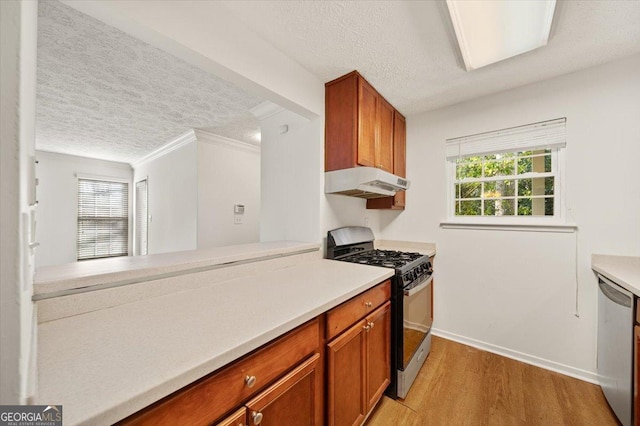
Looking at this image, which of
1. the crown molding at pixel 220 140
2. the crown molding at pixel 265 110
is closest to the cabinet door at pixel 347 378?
the crown molding at pixel 265 110

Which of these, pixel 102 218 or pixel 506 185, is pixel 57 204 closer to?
pixel 102 218

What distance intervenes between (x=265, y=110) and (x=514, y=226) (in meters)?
2.62

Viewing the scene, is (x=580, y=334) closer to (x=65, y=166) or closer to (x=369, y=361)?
(x=369, y=361)

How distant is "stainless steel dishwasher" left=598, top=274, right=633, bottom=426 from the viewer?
1335mm

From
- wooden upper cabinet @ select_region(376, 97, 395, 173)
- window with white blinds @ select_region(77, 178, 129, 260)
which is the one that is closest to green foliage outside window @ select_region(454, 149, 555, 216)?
wooden upper cabinet @ select_region(376, 97, 395, 173)

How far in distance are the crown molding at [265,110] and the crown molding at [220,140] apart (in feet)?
3.69

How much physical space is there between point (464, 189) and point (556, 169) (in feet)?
2.26

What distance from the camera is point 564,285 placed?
1971 mm

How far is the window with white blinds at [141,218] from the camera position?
4868mm

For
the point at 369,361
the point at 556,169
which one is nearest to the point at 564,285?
the point at 556,169

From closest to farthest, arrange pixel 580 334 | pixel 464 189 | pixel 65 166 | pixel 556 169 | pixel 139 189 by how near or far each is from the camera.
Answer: pixel 580 334, pixel 556 169, pixel 464 189, pixel 65 166, pixel 139 189

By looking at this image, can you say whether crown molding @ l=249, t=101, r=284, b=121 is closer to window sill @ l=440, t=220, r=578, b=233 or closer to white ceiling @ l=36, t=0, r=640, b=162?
white ceiling @ l=36, t=0, r=640, b=162

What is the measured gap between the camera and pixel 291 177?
2322 millimetres

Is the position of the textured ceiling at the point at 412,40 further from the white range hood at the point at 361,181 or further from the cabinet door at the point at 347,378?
the cabinet door at the point at 347,378
